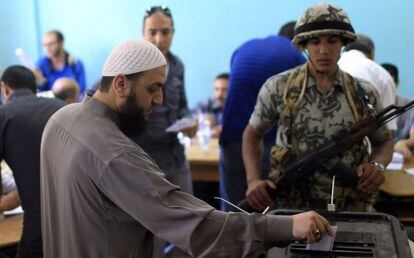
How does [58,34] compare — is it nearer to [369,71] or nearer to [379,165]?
[369,71]

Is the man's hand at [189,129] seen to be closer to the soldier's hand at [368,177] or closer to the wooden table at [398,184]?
the wooden table at [398,184]

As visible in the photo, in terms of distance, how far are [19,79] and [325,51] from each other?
143cm

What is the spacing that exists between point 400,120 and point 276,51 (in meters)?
1.89

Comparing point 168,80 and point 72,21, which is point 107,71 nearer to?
point 168,80

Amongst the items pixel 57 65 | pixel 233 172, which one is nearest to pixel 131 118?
pixel 233 172

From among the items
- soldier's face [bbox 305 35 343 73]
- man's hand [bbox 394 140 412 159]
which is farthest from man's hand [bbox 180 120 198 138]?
man's hand [bbox 394 140 412 159]

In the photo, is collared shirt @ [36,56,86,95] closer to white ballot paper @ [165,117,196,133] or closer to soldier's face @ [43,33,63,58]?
soldier's face @ [43,33,63,58]

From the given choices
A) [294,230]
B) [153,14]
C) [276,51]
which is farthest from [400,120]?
[294,230]

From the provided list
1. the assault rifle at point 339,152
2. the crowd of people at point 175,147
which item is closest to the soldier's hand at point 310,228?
the crowd of people at point 175,147

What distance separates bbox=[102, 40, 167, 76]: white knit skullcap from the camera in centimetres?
154

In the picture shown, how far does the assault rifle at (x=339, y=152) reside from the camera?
6.70ft

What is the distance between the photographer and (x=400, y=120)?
4227 mm

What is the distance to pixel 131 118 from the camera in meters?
1.56

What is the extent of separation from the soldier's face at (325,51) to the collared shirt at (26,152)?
46.2 inches
